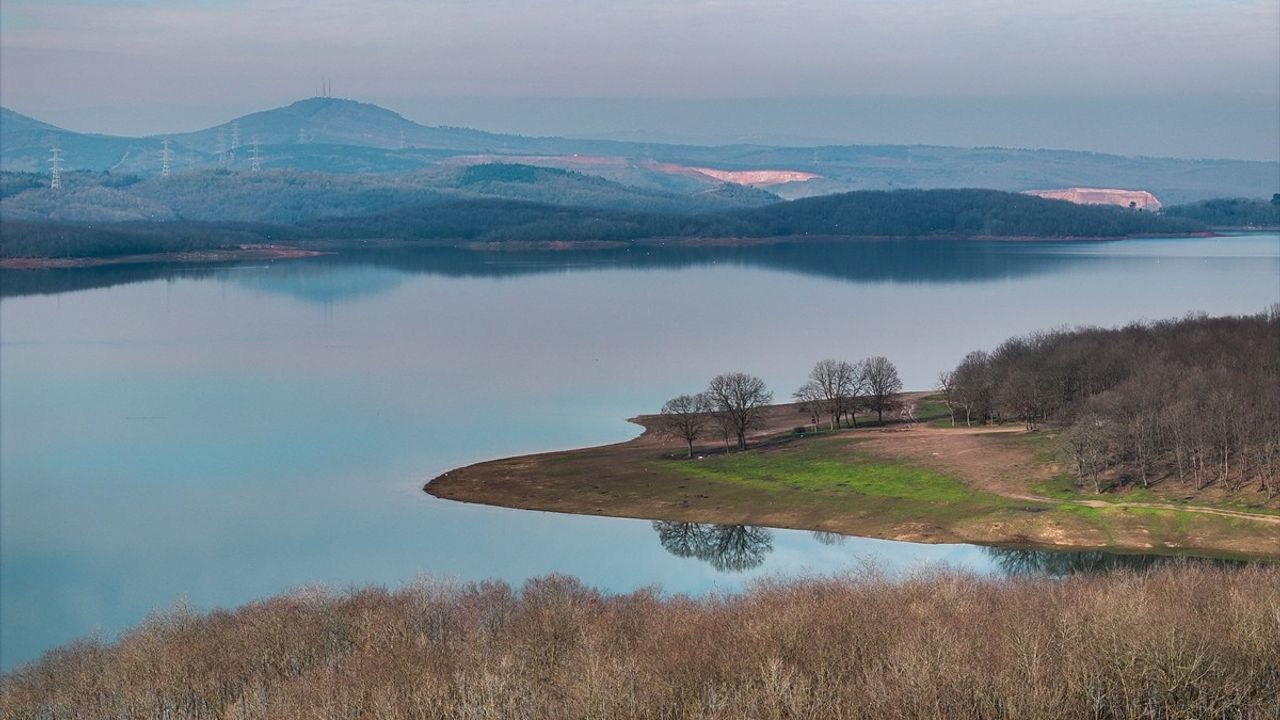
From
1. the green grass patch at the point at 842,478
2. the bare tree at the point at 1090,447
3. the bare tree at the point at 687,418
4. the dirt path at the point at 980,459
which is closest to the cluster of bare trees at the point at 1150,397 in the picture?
the bare tree at the point at 1090,447

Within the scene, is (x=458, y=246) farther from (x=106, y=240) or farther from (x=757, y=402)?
(x=757, y=402)

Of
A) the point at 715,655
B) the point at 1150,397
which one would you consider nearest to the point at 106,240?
the point at 1150,397

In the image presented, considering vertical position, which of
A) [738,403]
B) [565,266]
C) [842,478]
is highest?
[565,266]

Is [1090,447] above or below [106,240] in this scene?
below

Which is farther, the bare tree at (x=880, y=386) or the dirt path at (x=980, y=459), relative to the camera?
the bare tree at (x=880, y=386)

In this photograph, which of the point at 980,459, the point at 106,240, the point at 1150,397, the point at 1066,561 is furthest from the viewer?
the point at 106,240

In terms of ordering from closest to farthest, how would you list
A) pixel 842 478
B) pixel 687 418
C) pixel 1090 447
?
pixel 1090 447
pixel 842 478
pixel 687 418

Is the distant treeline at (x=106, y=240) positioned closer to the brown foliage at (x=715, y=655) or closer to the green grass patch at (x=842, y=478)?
the green grass patch at (x=842, y=478)

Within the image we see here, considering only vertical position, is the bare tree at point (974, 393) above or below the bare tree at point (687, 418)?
above

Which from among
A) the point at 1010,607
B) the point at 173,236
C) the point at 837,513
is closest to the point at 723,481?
the point at 837,513
